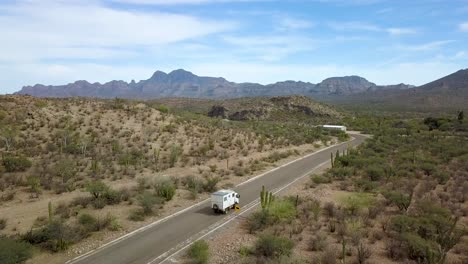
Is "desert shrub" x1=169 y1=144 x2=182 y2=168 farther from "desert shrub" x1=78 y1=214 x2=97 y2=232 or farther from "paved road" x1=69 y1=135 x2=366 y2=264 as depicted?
"desert shrub" x1=78 y1=214 x2=97 y2=232

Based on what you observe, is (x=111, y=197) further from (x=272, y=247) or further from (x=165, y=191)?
(x=272, y=247)

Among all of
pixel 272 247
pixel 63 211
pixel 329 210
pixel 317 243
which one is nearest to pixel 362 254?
pixel 317 243

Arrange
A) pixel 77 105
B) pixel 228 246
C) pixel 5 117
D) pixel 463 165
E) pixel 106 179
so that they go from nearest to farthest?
pixel 228 246, pixel 106 179, pixel 463 165, pixel 5 117, pixel 77 105

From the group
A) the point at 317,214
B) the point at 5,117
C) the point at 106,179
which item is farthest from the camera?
the point at 5,117

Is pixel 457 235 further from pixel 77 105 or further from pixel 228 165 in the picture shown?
pixel 77 105

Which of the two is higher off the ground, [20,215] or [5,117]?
[5,117]

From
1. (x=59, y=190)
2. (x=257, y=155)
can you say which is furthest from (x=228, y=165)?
(x=59, y=190)

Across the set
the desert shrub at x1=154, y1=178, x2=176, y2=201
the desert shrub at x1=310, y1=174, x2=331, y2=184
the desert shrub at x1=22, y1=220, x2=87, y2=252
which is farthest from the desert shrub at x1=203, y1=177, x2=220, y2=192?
the desert shrub at x1=22, y1=220, x2=87, y2=252
